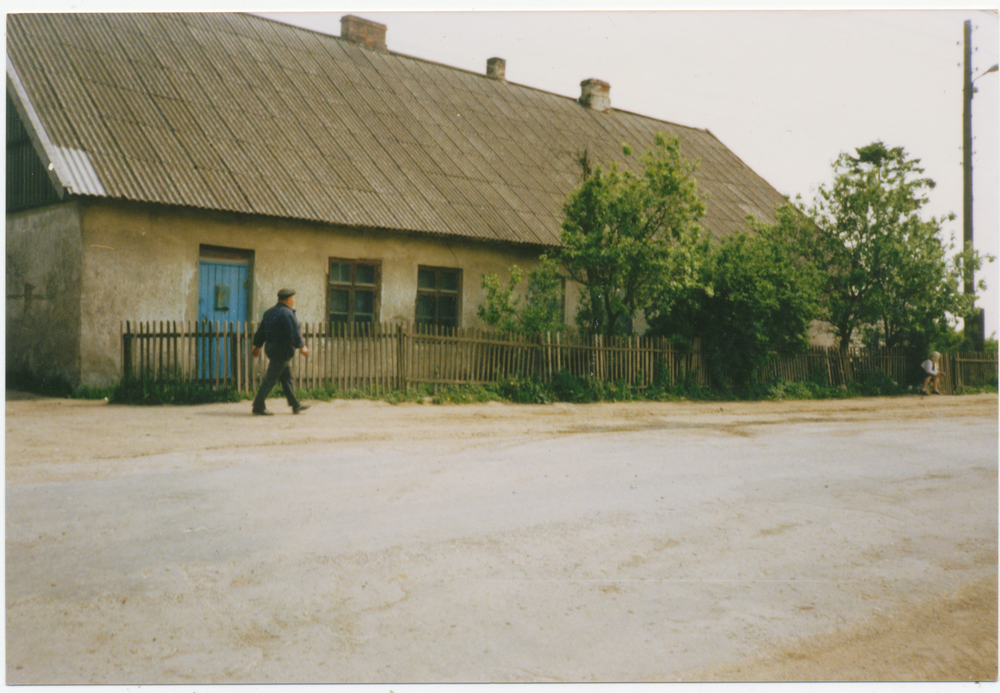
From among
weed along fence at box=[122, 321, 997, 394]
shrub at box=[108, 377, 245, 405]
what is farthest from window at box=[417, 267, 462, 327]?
shrub at box=[108, 377, 245, 405]

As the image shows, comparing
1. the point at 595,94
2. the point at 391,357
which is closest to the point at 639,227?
the point at 391,357

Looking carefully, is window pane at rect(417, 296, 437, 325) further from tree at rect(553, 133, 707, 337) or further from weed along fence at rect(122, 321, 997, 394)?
tree at rect(553, 133, 707, 337)

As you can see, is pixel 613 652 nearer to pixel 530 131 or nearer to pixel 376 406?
pixel 376 406

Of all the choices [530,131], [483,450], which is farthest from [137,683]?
[530,131]

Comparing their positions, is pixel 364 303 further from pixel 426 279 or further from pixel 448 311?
pixel 448 311

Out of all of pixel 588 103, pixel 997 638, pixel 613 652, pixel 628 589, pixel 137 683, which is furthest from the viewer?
pixel 588 103

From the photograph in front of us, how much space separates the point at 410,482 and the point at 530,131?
16.0 meters

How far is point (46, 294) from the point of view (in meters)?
12.5

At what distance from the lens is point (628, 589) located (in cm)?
418

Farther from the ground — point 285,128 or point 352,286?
point 285,128

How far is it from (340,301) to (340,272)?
56 centimetres

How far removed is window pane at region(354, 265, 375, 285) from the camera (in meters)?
15.2

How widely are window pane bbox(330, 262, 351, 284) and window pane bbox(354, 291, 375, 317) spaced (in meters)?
0.34

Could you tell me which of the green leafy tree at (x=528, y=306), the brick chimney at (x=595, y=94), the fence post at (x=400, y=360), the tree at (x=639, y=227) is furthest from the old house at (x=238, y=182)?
the brick chimney at (x=595, y=94)
